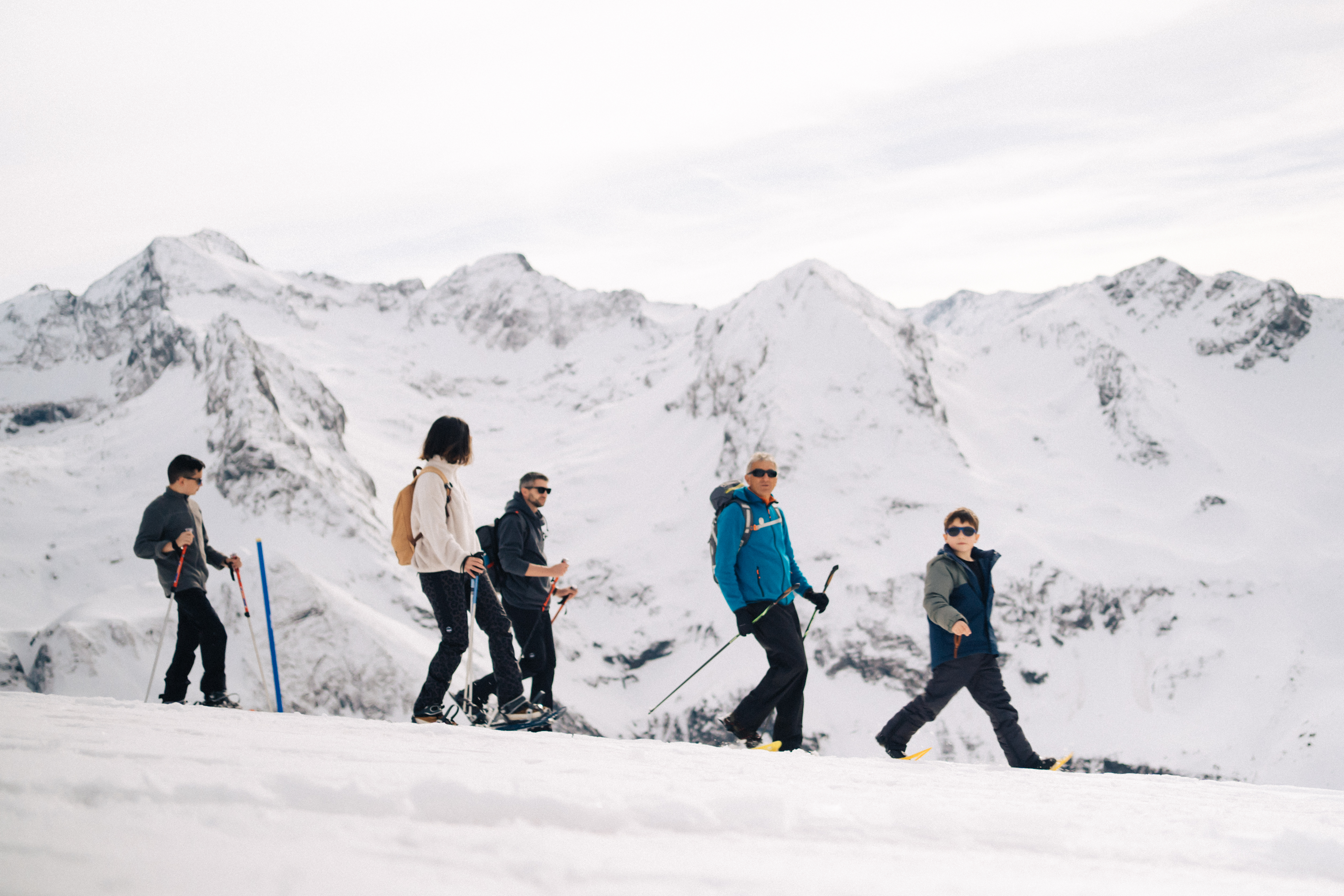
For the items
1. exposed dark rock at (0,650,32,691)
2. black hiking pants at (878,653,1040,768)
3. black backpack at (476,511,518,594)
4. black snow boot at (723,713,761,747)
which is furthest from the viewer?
exposed dark rock at (0,650,32,691)

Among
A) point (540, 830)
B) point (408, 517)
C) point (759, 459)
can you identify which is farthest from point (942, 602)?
point (540, 830)

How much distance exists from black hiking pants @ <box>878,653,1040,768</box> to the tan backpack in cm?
403

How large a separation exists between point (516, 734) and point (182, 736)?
7.04 feet

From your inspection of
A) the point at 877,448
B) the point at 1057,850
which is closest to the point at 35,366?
the point at 877,448

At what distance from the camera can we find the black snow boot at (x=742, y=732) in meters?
6.30

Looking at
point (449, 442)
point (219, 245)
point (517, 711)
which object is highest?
point (219, 245)

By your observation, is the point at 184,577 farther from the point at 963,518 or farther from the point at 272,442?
the point at 272,442

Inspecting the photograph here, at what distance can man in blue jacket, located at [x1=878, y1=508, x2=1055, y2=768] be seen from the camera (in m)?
6.64

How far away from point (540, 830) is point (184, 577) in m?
5.98

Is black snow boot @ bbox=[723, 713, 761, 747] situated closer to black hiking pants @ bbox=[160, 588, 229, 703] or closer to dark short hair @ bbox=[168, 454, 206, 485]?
black hiking pants @ bbox=[160, 588, 229, 703]

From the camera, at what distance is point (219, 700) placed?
724cm

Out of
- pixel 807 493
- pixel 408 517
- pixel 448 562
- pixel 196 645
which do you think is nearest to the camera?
pixel 448 562

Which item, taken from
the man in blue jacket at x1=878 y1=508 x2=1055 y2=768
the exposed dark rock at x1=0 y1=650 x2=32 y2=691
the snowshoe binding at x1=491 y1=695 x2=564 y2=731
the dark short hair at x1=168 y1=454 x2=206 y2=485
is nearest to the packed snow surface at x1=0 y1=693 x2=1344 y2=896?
the snowshoe binding at x1=491 y1=695 x2=564 y2=731

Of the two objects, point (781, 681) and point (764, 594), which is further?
point (764, 594)
